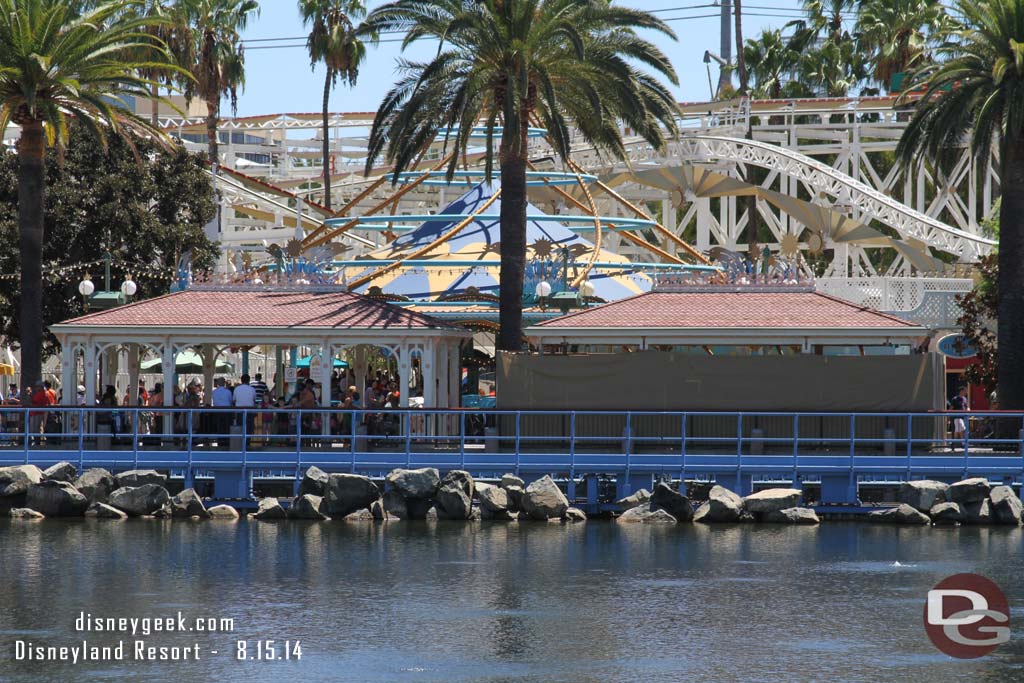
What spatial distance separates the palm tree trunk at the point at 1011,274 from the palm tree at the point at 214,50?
31.3m

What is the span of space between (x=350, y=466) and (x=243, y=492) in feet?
6.73

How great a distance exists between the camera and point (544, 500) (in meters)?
29.0

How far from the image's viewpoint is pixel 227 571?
2317 cm

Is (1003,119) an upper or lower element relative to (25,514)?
upper

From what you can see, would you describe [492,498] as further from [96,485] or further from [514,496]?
[96,485]

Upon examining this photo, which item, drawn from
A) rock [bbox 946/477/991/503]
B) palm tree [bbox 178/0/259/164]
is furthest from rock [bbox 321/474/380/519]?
palm tree [bbox 178/0/259/164]

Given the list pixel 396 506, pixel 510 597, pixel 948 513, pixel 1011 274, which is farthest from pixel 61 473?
pixel 1011 274

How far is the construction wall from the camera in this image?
3077cm

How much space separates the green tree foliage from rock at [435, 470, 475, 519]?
57.8 feet

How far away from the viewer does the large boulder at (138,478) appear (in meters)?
29.8

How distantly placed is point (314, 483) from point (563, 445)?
4794mm

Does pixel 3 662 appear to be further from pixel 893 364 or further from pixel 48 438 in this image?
pixel 893 364

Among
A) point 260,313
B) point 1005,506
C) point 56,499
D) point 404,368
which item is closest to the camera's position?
point 1005,506

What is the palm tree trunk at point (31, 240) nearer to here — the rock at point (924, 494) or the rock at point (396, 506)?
the rock at point (396, 506)
